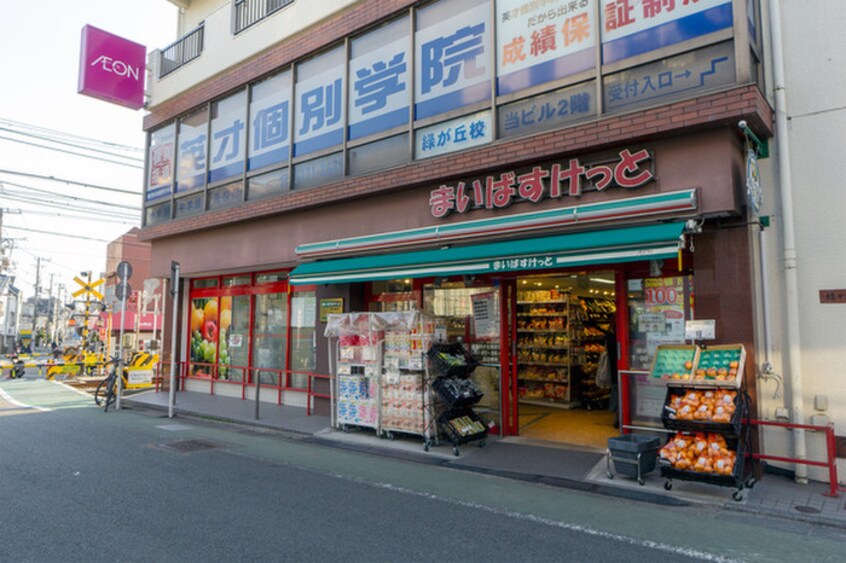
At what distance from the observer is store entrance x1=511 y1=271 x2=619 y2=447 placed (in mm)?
12242

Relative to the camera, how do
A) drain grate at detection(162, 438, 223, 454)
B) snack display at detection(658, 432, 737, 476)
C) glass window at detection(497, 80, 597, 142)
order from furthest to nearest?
drain grate at detection(162, 438, 223, 454) < glass window at detection(497, 80, 597, 142) < snack display at detection(658, 432, 737, 476)

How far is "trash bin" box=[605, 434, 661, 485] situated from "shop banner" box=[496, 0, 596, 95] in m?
5.62

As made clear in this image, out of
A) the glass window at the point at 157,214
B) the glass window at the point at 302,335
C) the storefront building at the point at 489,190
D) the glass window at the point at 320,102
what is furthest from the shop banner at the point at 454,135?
the glass window at the point at 157,214

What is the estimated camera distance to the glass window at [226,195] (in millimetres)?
13898

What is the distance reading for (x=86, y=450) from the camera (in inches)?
331

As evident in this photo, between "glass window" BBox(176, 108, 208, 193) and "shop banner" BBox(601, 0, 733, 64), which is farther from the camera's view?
"glass window" BBox(176, 108, 208, 193)

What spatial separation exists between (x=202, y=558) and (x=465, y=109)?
798cm

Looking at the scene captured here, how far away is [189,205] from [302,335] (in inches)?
222

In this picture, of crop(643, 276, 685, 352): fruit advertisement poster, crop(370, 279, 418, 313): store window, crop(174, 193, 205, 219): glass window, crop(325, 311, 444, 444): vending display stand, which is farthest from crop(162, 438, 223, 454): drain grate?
crop(174, 193, 205, 219): glass window

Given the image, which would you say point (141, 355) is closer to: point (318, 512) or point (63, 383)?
point (63, 383)

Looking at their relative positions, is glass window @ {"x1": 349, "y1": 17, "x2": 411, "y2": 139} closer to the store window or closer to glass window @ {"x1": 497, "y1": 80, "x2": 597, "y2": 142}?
glass window @ {"x1": 497, "y1": 80, "x2": 597, "y2": 142}

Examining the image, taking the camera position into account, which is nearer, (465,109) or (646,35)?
(646,35)

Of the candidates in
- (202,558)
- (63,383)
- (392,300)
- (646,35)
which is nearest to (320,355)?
(392,300)

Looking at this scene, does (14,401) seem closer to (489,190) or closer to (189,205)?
(189,205)
